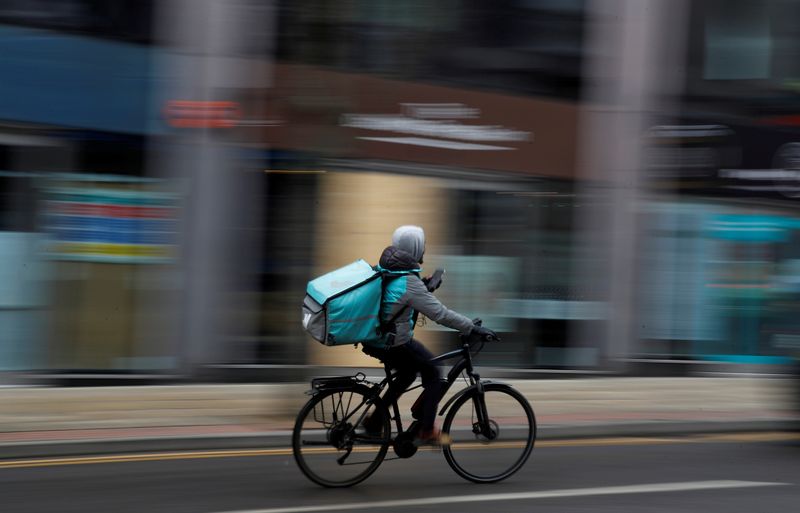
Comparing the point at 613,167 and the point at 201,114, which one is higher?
the point at 201,114

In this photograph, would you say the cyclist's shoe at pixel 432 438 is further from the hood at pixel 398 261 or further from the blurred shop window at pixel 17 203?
the blurred shop window at pixel 17 203

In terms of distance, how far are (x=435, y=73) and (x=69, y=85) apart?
4624mm

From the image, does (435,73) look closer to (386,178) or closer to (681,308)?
(386,178)

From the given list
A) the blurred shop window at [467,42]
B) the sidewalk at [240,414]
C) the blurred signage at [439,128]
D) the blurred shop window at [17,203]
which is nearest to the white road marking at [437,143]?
the blurred signage at [439,128]

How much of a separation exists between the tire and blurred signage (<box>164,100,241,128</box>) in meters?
6.15

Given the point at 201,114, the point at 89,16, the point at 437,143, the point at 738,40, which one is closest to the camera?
the point at 89,16

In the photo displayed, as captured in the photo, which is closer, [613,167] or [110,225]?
[110,225]

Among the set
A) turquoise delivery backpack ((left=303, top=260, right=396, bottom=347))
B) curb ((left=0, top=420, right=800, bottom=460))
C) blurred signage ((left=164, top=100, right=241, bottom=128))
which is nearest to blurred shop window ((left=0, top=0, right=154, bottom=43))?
blurred signage ((left=164, top=100, right=241, bottom=128))

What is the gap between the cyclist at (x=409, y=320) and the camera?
666cm

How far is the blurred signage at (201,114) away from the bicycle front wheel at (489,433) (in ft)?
20.6

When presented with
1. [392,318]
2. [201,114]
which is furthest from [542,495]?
[201,114]

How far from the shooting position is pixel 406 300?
262 inches

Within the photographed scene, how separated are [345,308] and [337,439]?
3.10 ft

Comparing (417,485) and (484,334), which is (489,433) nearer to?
(417,485)
